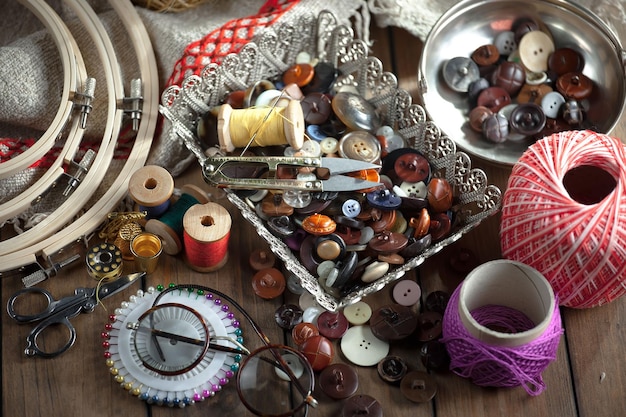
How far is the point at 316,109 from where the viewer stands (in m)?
1.73

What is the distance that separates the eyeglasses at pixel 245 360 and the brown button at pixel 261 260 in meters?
0.15

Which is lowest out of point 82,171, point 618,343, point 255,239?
point 618,343

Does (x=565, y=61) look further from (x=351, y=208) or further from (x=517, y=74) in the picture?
(x=351, y=208)

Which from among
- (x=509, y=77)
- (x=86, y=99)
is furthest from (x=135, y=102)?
(x=509, y=77)

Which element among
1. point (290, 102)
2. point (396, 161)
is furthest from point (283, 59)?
point (396, 161)

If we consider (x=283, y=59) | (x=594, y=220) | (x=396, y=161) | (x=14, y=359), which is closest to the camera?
(x=594, y=220)

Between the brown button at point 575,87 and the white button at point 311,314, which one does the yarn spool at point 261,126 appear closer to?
the white button at point 311,314

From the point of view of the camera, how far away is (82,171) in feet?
5.59

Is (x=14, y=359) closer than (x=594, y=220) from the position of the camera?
No

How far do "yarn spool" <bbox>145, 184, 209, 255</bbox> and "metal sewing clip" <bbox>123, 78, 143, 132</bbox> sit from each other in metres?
0.19

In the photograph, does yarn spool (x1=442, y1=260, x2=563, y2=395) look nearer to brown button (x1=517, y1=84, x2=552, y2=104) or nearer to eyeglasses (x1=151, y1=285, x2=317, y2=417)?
eyeglasses (x1=151, y1=285, x2=317, y2=417)

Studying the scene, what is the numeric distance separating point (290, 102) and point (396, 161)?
0.76 feet

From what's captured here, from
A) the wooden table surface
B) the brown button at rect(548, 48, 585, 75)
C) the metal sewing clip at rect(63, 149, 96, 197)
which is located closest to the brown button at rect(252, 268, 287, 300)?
the wooden table surface

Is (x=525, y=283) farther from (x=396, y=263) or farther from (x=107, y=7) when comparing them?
(x=107, y=7)
